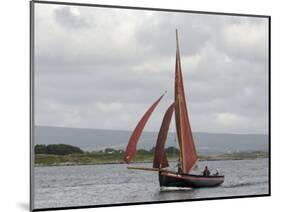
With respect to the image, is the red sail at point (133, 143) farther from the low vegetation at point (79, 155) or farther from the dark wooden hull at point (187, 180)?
the dark wooden hull at point (187, 180)

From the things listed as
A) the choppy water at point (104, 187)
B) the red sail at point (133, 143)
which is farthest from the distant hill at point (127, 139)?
the choppy water at point (104, 187)

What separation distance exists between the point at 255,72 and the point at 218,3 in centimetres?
75

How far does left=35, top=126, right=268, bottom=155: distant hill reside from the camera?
5449 millimetres

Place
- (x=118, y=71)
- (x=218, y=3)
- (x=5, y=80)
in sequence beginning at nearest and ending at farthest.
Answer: (x=5, y=80), (x=118, y=71), (x=218, y=3)

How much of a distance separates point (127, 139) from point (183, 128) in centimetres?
55

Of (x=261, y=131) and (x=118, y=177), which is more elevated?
(x=261, y=131)

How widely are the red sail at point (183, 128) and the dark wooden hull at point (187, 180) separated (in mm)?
76

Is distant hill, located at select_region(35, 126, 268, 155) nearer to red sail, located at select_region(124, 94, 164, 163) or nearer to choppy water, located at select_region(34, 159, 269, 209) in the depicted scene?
red sail, located at select_region(124, 94, 164, 163)

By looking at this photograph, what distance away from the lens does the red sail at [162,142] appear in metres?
5.80

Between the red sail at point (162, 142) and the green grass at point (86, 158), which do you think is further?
the red sail at point (162, 142)

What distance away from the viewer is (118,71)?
5.70m

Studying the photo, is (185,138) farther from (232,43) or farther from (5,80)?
(5,80)

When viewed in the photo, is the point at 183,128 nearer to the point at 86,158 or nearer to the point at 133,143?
the point at 133,143
